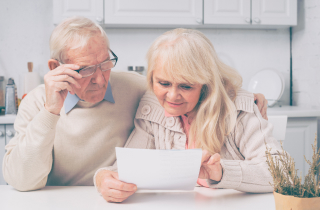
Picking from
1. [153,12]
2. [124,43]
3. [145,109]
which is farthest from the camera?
[124,43]

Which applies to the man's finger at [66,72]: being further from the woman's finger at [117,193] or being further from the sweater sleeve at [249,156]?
the sweater sleeve at [249,156]

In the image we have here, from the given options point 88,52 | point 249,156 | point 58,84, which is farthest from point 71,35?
point 249,156

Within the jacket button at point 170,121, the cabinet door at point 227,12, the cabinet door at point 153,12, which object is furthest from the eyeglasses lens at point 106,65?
the cabinet door at point 227,12

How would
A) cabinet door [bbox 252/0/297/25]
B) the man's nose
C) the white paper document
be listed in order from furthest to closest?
1. cabinet door [bbox 252/0/297/25]
2. the man's nose
3. the white paper document

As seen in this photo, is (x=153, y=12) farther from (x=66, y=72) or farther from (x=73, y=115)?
(x=66, y=72)

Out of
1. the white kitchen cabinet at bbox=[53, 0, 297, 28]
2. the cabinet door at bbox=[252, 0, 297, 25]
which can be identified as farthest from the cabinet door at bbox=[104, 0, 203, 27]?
the cabinet door at bbox=[252, 0, 297, 25]

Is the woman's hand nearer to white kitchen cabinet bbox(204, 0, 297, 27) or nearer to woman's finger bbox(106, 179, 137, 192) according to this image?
woman's finger bbox(106, 179, 137, 192)

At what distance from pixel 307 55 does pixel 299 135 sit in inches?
32.5

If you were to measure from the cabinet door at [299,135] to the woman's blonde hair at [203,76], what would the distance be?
1.35 m

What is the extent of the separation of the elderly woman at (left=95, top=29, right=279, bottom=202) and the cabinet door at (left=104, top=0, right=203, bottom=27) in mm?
1397

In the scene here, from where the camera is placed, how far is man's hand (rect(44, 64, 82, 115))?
1035mm

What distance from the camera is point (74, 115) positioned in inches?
50.3

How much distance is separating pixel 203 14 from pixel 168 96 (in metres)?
1.64

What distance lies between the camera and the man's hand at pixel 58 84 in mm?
1035
